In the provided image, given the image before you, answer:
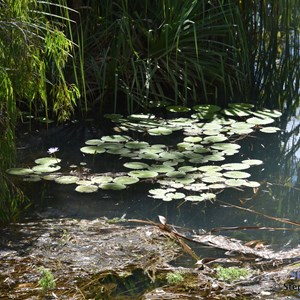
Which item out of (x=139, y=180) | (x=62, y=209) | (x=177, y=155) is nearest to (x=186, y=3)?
(x=177, y=155)

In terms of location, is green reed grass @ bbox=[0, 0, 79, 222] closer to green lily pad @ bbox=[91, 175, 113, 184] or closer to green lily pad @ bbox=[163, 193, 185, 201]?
green lily pad @ bbox=[91, 175, 113, 184]

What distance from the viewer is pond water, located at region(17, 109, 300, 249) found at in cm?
364

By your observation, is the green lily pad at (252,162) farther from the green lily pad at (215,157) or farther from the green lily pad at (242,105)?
the green lily pad at (242,105)

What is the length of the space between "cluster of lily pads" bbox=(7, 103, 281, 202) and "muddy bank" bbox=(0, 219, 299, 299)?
0.50m

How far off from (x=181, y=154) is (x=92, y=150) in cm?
47

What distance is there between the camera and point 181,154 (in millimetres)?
4402

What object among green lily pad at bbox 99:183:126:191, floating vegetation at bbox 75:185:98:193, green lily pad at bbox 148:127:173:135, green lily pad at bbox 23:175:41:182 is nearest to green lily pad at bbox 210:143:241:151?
green lily pad at bbox 148:127:173:135

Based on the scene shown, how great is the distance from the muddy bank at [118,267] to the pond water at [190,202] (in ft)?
0.68

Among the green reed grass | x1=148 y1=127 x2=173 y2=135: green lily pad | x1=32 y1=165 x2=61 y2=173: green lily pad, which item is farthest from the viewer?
x1=148 y1=127 x2=173 y2=135: green lily pad

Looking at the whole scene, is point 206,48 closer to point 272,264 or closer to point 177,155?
point 177,155

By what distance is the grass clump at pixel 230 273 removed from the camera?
2984 millimetres

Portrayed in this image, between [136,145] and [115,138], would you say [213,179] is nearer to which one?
[136,145]

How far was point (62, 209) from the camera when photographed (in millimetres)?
3779

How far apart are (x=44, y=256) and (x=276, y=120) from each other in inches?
93.0
